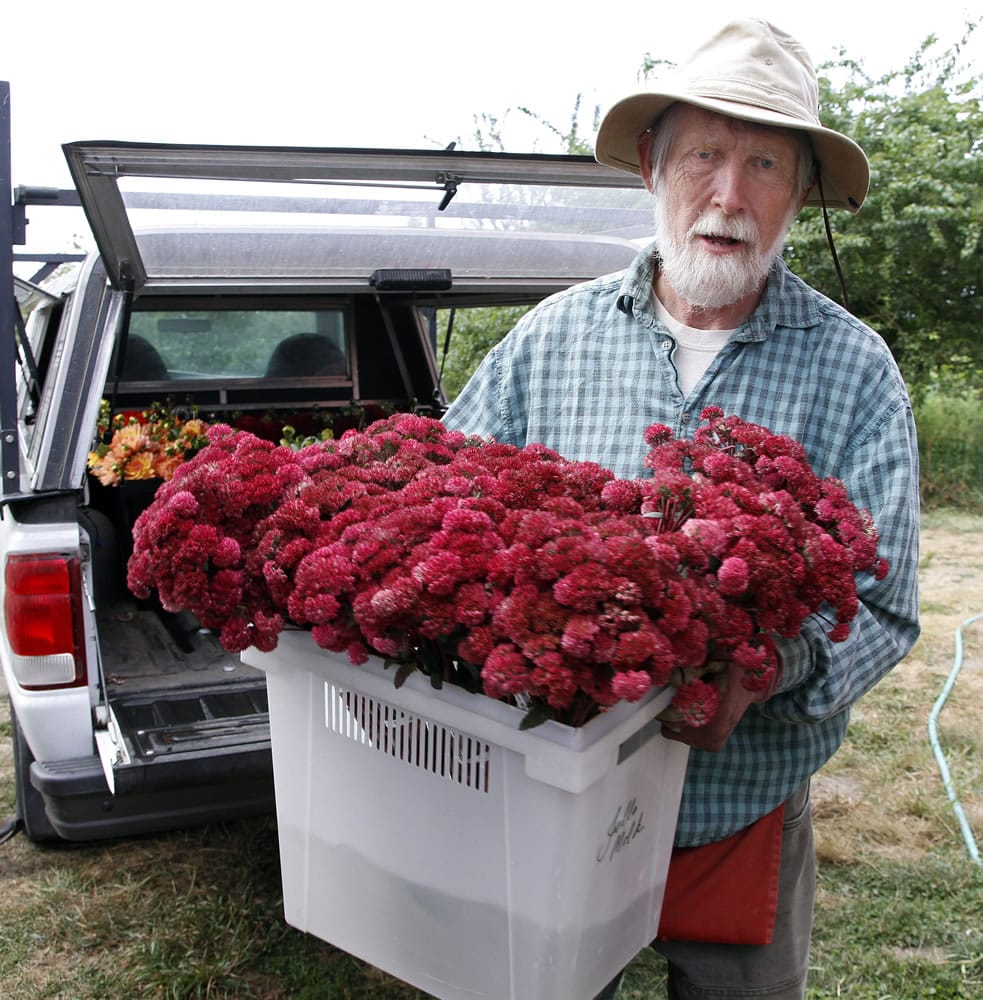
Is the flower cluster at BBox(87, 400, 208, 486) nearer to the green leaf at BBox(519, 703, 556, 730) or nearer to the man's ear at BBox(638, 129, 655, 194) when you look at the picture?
the man's ear at BBox(638, 129, 655, 194)

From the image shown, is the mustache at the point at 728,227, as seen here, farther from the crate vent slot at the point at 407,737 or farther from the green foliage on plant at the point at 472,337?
the green foliage on plant at the point at 472,337

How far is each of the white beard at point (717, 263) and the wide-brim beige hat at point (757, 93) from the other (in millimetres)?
137

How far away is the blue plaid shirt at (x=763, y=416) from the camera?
1.60 meters

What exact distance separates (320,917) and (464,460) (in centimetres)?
67

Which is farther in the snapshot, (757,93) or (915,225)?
(915,225)

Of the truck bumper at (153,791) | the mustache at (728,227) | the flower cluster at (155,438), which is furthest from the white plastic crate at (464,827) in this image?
the flower cluster at (155,438)

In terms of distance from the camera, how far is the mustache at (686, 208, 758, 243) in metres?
1.75

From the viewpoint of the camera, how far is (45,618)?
2916 mm

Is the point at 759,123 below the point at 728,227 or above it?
above

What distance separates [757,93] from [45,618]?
2256 mm

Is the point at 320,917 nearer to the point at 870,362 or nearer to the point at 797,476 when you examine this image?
the point at 797,476

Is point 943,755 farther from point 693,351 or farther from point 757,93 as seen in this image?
point 757,93

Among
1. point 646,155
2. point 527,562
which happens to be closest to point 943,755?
point 646,155

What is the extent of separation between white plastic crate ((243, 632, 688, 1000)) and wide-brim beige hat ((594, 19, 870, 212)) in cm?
100
